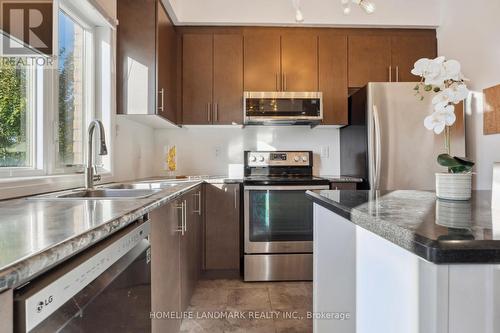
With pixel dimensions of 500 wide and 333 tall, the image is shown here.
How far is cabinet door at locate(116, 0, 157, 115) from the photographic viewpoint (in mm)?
2207

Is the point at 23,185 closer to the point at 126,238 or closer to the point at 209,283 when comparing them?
the point at 126,238

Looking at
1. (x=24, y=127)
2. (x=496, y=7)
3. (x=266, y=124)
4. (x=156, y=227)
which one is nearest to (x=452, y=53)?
(x=496, y=7)

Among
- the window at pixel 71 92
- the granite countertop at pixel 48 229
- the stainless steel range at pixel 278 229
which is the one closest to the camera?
the granite countertop at pixel 48 229

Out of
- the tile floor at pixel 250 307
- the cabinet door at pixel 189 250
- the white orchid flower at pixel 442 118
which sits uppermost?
the white orchid flower at pixel 442 118

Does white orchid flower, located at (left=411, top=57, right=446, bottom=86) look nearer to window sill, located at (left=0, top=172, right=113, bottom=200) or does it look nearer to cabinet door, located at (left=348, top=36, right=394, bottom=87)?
window sill, located at (left=0, top=172, right=113, bottom=200)

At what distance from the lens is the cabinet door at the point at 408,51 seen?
2.89 meters

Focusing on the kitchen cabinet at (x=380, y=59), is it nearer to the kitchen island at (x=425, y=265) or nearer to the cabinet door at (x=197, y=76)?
the cabinet door at (x=197, y=76)

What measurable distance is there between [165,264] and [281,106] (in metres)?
1.77

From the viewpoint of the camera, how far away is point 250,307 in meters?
2.11

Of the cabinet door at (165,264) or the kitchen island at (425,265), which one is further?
the cabinet door at (165,264)

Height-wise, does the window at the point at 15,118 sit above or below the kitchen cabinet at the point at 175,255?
above

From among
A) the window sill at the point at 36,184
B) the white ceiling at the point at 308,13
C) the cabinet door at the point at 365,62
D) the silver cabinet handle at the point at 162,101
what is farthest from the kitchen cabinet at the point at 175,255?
the cabinet door at the point at 365,62

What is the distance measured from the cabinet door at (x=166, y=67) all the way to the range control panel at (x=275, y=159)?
87 centimetres

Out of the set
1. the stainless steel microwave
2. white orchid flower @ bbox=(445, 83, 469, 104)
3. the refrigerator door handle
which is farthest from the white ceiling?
white orchid flower @ bbox=(445, 83, 469, 104)
